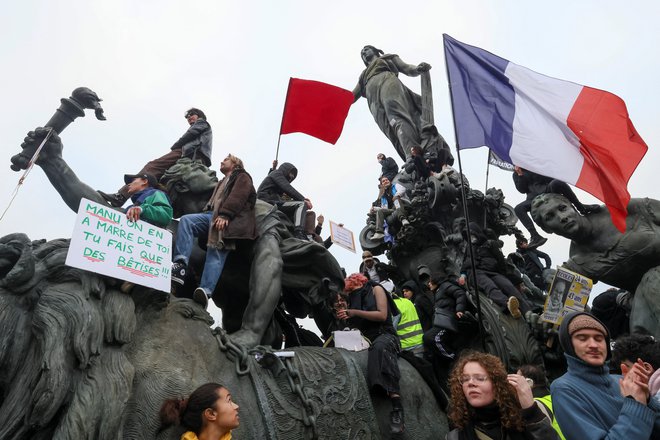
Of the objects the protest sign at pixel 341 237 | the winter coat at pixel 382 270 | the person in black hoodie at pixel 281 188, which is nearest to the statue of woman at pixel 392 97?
the protest sign at pixel 341 237

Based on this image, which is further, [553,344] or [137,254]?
[553,344]

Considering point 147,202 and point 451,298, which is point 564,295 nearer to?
point 451,298

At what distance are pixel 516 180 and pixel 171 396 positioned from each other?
26.8 feet

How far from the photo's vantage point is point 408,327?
6.99m

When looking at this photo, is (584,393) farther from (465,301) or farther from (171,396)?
(465,301)

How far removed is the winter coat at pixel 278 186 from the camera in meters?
8.39

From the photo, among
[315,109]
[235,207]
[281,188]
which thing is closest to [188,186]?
[235,207]

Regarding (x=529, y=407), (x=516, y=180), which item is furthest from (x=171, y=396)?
(x=516, y=180)

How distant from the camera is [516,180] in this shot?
10594mm

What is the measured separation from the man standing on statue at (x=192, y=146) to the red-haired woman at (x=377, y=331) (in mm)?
2511

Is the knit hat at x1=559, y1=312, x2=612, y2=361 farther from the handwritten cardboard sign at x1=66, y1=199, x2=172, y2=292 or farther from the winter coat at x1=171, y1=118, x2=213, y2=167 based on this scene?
the winter coat at x1=171, y1=118, x2=213, y2=167

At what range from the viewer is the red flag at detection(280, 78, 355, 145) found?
10.1 metres

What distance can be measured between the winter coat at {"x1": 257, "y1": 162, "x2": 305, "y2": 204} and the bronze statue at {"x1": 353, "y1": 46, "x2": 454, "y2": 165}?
17.7 ft

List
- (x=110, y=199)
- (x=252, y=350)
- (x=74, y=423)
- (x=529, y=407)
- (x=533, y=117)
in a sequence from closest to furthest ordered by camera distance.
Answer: (x=529, y=407)
(x=74, y=423)
(x=252, y=350)
(x=110, y=199)
(x=533, y=117)
